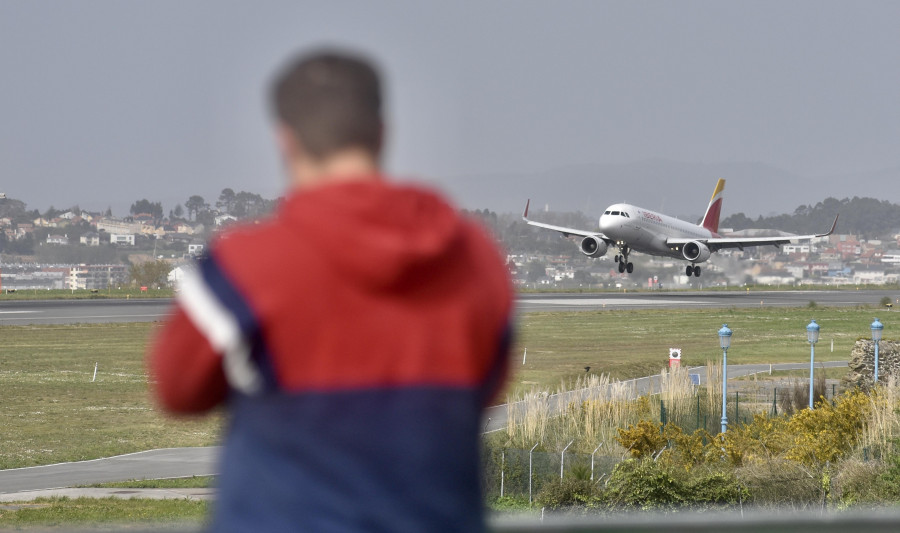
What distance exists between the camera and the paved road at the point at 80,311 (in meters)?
69.6

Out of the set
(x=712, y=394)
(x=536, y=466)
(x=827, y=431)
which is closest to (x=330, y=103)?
(x=827, y=431)

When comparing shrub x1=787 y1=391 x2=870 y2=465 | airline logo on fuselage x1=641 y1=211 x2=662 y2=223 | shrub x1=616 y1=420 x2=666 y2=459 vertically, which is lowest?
shrub x1=616 y1=420 x2=666 y2=459

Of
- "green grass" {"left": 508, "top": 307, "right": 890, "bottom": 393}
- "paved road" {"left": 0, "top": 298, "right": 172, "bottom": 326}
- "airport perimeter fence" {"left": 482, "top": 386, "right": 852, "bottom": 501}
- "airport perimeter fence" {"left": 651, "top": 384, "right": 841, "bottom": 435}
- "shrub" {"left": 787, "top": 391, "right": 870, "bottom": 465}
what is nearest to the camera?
"shrub" {"left": 787, "top": 391, "right": 870, "bottom": 465}

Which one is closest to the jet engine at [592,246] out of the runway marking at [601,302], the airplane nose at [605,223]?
the airplane nose at [605,223]

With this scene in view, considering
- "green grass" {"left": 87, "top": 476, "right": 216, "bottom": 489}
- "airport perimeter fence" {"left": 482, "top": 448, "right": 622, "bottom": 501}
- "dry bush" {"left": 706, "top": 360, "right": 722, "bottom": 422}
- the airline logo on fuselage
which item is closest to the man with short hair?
"airport perimeter fence" {"left": 482, "top": 448, "right": 622, "bottom": 501}

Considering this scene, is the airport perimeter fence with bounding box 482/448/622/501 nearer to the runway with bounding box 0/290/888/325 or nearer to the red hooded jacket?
the red hooded jacket

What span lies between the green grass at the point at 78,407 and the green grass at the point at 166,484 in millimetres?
3262

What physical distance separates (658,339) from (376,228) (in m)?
58.3

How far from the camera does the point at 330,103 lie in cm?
228

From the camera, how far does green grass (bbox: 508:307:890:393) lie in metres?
44.8

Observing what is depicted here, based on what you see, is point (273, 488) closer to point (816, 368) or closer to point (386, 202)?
point (386, 202)

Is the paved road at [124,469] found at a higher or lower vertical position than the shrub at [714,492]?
lower

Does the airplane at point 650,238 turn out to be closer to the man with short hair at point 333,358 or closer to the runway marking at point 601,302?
the runway marking at point 601,302

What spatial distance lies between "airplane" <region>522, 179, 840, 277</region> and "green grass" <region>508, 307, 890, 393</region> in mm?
4236
